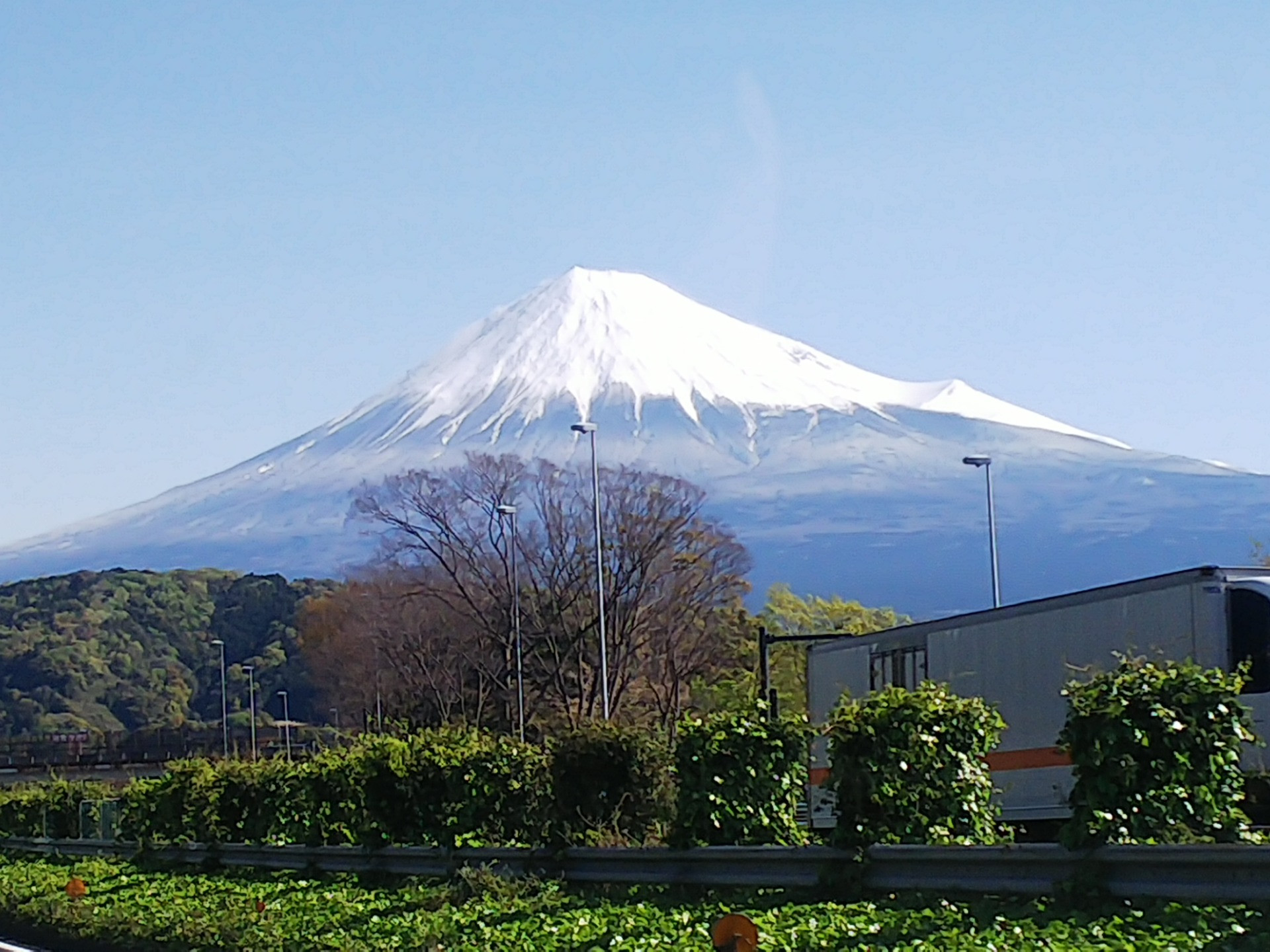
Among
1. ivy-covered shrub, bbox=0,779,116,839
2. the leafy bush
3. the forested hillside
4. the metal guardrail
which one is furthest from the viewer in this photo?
the forested hillside

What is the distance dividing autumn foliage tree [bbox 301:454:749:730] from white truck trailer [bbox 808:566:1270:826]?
140ft

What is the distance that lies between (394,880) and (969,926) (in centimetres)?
992

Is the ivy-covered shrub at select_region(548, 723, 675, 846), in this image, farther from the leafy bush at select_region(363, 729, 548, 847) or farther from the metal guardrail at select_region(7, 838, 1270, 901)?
the leafy bush at select_region(363, 729, 548, 847)

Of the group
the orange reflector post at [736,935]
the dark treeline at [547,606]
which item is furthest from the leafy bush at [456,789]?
the dark treeline at [547,606]

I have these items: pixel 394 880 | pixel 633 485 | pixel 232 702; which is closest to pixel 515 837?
pixel 394 880

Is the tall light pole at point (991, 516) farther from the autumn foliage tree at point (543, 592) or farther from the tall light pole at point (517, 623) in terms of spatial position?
the autumn foliage tree at point (543, 592)

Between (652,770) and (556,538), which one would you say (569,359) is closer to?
(556,538)

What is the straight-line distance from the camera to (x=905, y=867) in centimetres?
1322

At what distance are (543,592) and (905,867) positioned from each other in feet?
215

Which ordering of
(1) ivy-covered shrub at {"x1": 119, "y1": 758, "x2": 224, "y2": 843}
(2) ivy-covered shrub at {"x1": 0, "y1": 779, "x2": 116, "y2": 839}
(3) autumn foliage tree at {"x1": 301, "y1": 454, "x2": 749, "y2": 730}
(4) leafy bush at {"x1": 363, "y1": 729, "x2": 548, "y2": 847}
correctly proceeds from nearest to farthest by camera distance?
(4) leafy bush at {"x1": 363, "y1": 729, "x2": 548, "y2": 847} → (1) ivy-covered shrub at {"x1": 119, "y1": 758, "x2": 224, "y2": 843} → (2) ivy-covered shrub at {"x1": 0, "y1": 779, "x2": 116, "y2": 839} → (3) autumn foliage tree at {"x1": 301, "y1": 454, "x2": 749, "y2": 730}

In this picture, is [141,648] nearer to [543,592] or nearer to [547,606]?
[543,592]

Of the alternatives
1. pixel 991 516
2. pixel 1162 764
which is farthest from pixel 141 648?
pixel 1162 764

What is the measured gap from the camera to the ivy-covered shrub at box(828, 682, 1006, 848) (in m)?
13.9

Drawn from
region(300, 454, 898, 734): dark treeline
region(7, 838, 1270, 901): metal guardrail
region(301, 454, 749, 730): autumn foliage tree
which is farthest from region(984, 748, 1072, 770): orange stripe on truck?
region(301, 454, 749, 730): autumn foliage tree
